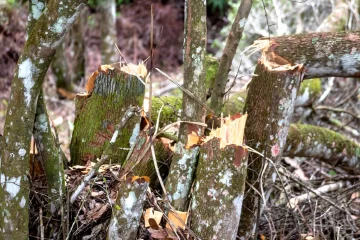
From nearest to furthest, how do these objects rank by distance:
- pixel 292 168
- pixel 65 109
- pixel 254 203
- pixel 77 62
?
pixel 254 203, pixel 292 168, pixel 65 109, pixel 77 62

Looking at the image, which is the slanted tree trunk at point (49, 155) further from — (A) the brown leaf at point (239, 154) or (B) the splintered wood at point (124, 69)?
(A) the brown leaf at point (239, 154)

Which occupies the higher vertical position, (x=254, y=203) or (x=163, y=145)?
(x=163, y=145)

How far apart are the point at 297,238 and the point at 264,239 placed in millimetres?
287

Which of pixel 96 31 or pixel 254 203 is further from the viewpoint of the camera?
pixel 96 31

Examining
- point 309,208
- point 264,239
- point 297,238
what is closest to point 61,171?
point 264,239

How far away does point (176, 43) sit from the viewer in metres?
11.5

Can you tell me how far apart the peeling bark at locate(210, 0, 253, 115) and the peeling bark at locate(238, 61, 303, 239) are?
0.66 feet

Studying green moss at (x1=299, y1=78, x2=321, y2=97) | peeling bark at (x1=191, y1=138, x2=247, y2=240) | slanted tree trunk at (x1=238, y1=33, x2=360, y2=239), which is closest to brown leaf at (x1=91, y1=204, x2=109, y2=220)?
peeling bark at (x1=191, y1=138, x2=247, y2=240)

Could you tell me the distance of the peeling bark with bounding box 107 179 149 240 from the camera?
2.24m

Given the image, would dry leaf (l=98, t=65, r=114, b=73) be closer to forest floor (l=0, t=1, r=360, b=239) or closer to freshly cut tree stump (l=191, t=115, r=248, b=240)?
forest floor (l=0, t=1, r=360, b=239)

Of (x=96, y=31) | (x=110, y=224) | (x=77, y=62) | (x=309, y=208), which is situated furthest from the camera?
(x=96, y=31)

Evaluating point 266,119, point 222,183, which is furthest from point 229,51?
point 222,183

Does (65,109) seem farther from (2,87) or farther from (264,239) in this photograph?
(264,239)

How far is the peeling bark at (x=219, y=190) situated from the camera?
2330mm
